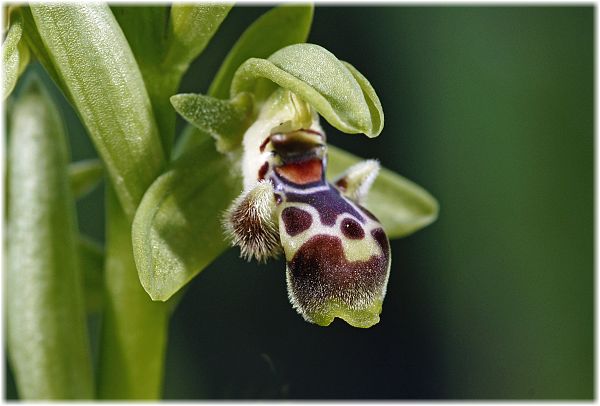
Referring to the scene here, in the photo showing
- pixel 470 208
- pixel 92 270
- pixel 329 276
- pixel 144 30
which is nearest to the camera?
pixel 329 276

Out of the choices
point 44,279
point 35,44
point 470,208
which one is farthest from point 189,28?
point 470,208

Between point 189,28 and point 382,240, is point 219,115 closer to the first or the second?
point 189,28

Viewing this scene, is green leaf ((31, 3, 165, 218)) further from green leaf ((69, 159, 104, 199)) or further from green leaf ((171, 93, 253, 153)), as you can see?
green leaf ((69, 159, 104, 199))

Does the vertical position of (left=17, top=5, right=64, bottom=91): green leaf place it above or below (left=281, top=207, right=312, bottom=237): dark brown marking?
above

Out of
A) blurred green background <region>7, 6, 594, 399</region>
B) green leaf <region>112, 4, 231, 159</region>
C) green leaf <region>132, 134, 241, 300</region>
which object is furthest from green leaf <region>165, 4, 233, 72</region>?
blurred green background <region>7, 6, 594, 399</region>

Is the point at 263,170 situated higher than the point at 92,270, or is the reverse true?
the point at 263,170

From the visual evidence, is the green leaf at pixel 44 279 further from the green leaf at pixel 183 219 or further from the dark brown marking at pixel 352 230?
the dark brown marking at pixel 352 230
